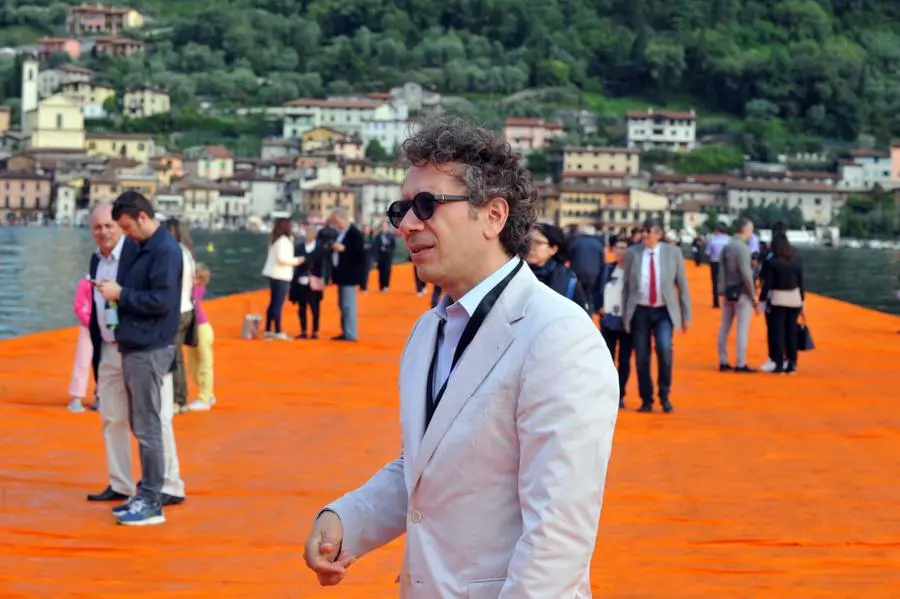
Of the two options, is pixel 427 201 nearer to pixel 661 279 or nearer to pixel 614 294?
pixel 661 279

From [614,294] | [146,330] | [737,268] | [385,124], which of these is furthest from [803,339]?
[385,124]

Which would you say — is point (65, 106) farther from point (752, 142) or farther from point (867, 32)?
point (867, 32)

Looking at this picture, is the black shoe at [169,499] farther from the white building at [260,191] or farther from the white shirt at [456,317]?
the white building at [260,191]

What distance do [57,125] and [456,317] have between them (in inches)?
5828

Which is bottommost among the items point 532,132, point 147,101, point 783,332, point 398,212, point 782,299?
point 783,332

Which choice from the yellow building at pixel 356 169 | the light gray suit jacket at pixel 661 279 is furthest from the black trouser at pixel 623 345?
the yellow building at pixel 356 169

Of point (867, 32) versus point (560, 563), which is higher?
point (867, 32)

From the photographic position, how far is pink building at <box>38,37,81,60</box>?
18112 cm

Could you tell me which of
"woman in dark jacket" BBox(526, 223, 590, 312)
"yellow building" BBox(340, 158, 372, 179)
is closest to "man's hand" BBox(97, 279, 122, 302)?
"woman in dark jacket" BBox(526, 223, 590, 312)

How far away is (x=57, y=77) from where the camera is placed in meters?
167

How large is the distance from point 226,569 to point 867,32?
574 ft

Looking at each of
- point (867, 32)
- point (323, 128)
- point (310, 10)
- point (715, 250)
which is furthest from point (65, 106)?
point (715, 250)

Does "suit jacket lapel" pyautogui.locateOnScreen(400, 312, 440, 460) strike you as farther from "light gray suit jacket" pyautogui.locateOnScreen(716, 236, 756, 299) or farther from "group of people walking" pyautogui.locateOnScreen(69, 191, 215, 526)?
"light gray suit jacket" pyautogui.locateOnScreen(716, 236, 756, 299)

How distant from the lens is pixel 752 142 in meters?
142
